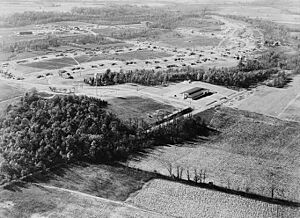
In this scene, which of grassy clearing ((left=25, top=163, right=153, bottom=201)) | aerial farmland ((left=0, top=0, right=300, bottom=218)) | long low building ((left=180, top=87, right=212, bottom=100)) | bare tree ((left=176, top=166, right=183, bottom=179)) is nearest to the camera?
aerial farmland ((left=0, top=0, right=300, bottom=218))

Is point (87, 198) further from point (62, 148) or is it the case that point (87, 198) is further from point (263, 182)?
point (263, 182)

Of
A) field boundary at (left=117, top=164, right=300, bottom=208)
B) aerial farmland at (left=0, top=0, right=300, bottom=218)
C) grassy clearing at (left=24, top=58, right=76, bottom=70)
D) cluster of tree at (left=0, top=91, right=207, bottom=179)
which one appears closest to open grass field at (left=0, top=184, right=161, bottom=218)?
aerial farmland at (left=0, top=0, right=300, bottom=218)

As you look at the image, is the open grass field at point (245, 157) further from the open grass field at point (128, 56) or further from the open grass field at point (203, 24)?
the open grass field at point (203, 24)

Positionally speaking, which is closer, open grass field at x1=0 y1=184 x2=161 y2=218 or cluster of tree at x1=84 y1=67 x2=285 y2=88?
open grass field at x1=0 y1=184 x2=161 y2=218

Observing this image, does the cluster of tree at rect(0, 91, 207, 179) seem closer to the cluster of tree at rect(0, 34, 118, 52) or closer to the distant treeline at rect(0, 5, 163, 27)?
the cluster of tree at rect(0, 34, 118, 52)

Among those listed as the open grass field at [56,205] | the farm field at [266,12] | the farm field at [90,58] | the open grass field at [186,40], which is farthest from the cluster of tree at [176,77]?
the farm field at [266,12]

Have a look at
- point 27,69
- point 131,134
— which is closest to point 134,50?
point 27,69
